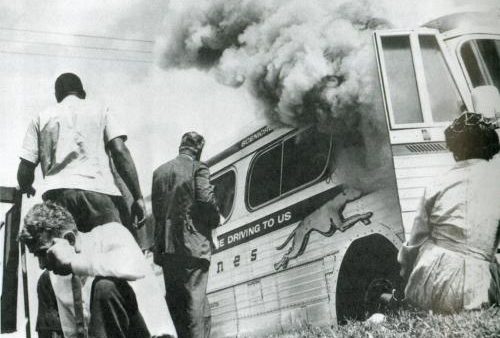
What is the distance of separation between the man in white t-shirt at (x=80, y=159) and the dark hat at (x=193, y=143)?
48 centimetres

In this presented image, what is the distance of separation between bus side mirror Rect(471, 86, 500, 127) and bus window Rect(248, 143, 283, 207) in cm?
146

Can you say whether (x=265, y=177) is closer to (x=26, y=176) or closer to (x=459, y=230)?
(x=459, y=230)

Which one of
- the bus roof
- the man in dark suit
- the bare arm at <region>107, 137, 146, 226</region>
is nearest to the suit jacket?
the man in dark suit

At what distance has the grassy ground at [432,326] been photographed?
14.6 ft

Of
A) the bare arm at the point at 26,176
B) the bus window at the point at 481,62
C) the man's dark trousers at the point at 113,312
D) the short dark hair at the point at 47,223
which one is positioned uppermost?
the bus window at the point at 481,62

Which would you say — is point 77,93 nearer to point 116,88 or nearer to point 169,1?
point 116,88

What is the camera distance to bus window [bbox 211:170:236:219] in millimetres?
5555

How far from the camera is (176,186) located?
18.3 ft

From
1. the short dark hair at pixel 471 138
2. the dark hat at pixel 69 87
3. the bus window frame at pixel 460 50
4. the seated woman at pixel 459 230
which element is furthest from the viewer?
the dark hat at pixel 69 87

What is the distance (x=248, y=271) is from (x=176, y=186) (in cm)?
94

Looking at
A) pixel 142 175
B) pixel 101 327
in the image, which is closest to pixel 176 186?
pixel 142 175

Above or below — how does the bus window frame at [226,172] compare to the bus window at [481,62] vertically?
below

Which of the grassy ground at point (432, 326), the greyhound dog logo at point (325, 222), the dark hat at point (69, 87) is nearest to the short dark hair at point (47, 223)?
the dark hat at point (69, 87)

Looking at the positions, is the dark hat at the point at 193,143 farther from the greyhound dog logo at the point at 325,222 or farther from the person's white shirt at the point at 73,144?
the greyhound dog logo at the point at 325,222
